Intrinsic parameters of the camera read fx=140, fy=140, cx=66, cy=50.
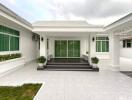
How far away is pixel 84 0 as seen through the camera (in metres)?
16.9

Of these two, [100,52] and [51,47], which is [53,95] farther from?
[100,52]

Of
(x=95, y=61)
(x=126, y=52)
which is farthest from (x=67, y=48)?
(x=126, y=52)

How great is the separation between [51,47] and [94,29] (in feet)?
27.1

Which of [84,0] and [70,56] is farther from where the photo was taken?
[70,56]

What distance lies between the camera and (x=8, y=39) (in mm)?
11719

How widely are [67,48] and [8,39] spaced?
8850 mm

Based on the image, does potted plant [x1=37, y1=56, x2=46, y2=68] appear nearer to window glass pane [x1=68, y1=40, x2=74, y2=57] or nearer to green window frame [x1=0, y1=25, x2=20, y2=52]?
green window frame [x1=0, y1=25, x2=20, y2=52]

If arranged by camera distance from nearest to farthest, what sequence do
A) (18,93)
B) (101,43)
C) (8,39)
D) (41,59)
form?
(18,93) < (8,39) < (41,59) < (101,43)

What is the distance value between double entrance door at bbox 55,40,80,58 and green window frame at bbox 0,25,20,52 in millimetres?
6364

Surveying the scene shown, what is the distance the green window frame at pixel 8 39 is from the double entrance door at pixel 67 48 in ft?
20.9

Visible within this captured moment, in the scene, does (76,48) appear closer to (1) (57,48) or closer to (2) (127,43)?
(1) (57,48)

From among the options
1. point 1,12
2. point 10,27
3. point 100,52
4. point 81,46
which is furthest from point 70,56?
point 1,12

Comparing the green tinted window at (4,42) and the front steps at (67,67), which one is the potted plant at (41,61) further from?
the green tinted window at (4,42)

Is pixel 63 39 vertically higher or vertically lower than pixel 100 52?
higher
